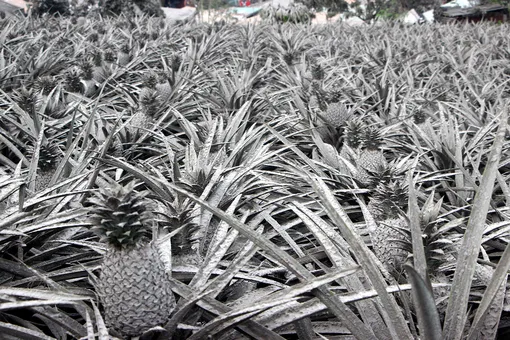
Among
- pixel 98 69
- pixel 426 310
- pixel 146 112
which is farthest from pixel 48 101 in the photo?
pixel 426 310

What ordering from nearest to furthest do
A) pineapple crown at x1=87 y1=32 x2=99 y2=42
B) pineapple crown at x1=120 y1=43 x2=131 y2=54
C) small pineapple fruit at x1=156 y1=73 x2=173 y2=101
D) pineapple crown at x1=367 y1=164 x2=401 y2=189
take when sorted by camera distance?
pineapple crown at x1=367 y1=164 x2=401 y2=189, small pineapple fruit at x1=156 y1=73 x2=173 y2=101, pineapple crown at x1=120 y1=43 x2=131 y2=54, pineapple crown at x1=87 y1=32 x2=99 y2=42

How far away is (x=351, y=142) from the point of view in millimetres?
1854

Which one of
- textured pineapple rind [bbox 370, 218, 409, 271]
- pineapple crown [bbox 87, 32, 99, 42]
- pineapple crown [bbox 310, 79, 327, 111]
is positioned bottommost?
textured pineapple rind [bbox 370, 218, 409, 271]

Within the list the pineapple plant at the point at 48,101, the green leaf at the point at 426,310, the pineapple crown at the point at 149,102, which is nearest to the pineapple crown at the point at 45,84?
the pineapple plant at the point at 48,101

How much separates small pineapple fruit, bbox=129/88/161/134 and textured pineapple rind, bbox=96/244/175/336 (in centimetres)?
128

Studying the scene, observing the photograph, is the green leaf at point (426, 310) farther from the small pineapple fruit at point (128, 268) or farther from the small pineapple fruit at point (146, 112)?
the small pineapple fruit at point (146, 112)

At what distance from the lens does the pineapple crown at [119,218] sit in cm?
87

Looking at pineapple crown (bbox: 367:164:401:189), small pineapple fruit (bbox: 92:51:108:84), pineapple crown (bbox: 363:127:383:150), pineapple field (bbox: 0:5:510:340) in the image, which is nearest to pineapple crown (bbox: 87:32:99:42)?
small pineapple fruit (bbox: 92:51:108:84)

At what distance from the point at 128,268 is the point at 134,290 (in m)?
0.04

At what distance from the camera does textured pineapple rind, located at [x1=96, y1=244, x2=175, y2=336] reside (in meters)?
0.90

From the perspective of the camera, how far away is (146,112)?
2332 mm

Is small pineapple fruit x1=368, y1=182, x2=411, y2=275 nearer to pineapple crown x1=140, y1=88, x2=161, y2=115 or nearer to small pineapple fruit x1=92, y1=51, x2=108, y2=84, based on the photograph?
pineapple crown x1=140, y1=88, x2=161, y2=115

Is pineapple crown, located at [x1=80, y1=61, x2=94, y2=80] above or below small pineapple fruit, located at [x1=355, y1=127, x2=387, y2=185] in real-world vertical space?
above

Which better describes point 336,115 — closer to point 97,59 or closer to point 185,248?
point 185,248
